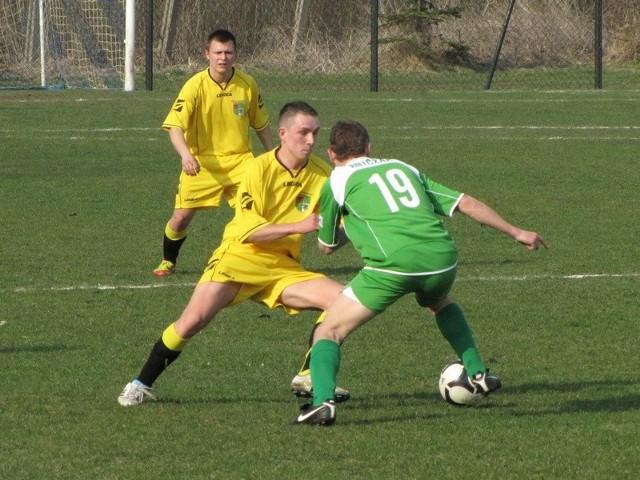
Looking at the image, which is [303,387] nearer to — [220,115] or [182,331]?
[182,331]

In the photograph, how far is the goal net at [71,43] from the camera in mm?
24469

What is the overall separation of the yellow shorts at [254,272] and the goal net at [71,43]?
61.1 feet

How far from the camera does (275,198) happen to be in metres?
6.28

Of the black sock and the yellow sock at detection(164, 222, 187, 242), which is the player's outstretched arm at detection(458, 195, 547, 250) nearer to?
the black sock

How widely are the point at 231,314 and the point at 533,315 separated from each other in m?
1.82

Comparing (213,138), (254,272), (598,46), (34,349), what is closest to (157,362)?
(254,272)

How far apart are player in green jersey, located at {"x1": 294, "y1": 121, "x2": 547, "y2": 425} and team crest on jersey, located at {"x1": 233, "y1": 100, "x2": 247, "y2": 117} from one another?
3.92 m

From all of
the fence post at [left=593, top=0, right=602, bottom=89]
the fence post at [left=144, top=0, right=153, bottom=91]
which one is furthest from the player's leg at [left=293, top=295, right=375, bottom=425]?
the fence post at [left=593, top=0, right=602, bottom=89]

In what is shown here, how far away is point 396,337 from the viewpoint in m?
7.59

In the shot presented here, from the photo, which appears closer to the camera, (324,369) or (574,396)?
(324,369)

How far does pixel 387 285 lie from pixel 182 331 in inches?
39.7

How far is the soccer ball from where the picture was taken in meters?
5.95

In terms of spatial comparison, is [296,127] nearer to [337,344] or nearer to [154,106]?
[337,344]

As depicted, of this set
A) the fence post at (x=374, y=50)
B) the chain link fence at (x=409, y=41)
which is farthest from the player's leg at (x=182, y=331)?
the chain link fence at (x=409, y=41)
